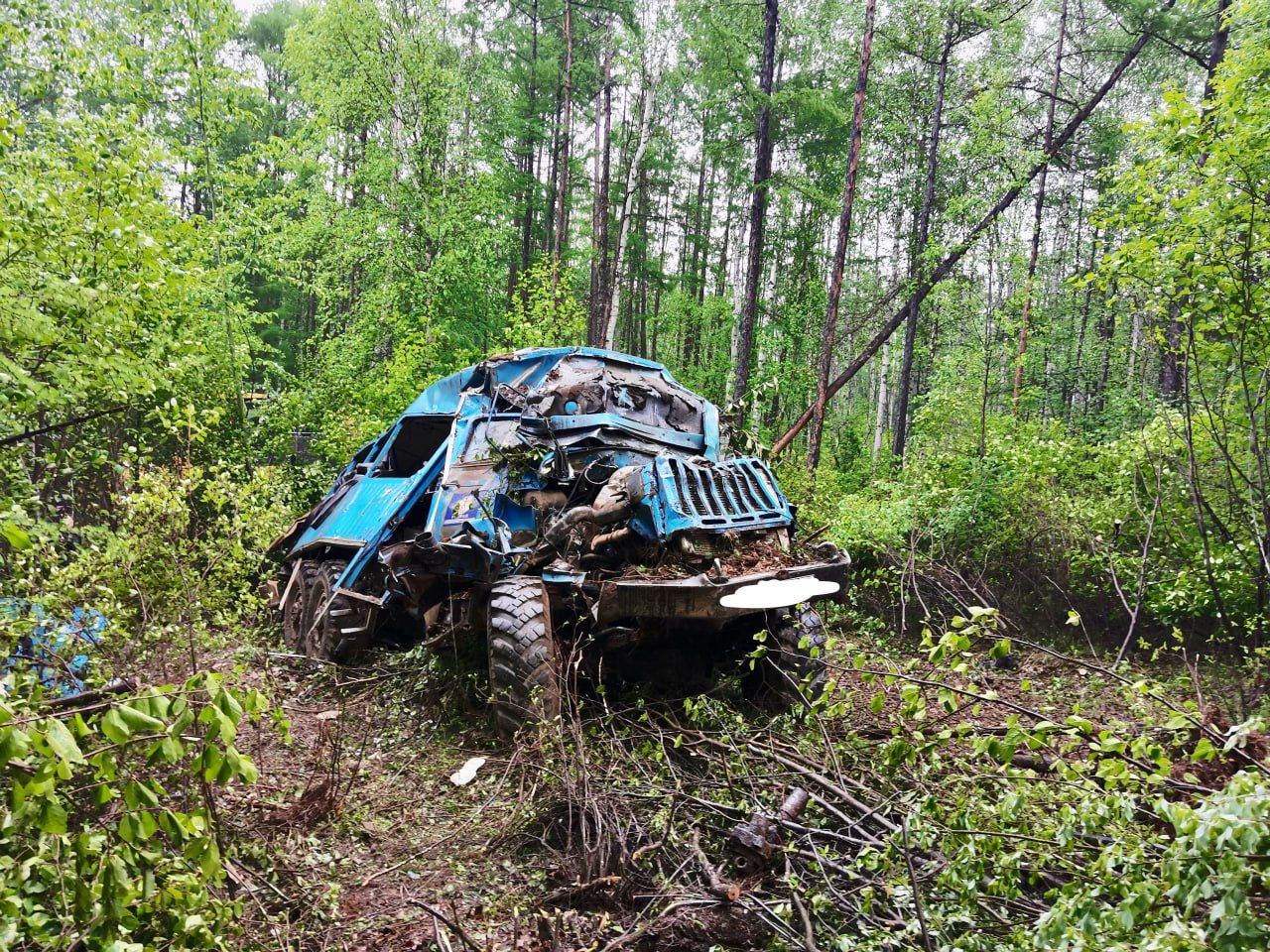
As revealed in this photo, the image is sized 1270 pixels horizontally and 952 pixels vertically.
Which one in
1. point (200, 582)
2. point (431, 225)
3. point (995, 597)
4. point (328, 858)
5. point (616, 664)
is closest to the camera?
point (328, 858)

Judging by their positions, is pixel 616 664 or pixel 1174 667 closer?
pixel 616 664

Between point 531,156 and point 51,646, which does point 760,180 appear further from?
point 531,156

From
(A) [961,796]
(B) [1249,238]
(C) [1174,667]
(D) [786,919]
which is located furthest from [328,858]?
(C) [1174,667]

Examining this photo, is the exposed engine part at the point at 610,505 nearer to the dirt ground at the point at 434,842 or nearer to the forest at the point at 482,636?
the forest at the point at 482,636

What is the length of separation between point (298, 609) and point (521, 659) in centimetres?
366

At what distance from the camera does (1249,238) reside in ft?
16.2

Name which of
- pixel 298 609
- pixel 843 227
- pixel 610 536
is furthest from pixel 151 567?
pixel 843 227

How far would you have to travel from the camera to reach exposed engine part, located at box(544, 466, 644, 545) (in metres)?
4.64

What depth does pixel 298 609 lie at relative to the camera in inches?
274

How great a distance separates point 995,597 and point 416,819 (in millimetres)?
6357

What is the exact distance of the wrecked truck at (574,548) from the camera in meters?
4.41

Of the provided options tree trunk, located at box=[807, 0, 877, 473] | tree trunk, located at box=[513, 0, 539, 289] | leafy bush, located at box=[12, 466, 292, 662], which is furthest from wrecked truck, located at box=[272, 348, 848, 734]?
tree trunk, located at box=[513, 0, 539, 289]

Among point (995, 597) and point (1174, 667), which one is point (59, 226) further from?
point (1174, 667)

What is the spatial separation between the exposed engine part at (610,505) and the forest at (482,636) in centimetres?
116
